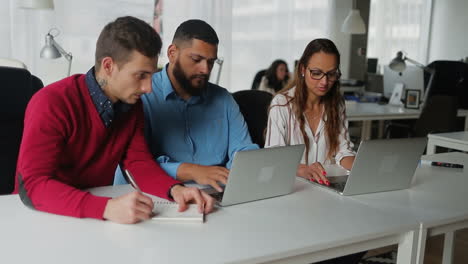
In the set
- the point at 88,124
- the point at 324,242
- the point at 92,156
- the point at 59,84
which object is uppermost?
the point at 59,84

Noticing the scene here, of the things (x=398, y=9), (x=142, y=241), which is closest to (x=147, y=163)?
(x=142, y=241)

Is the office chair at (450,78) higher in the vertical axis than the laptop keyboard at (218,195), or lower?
higher

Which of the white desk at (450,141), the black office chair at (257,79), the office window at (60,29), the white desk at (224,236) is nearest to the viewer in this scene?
the white desk at (224,236)

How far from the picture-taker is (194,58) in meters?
1.83

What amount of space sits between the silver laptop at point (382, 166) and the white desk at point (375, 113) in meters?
2.52

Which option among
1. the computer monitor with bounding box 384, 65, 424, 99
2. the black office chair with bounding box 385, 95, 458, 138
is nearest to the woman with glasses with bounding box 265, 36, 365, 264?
the black office chair with bounding box 385, 95, 458, 138

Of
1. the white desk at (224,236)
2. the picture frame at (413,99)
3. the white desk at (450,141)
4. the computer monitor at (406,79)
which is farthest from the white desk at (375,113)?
the white desk at (224,236)

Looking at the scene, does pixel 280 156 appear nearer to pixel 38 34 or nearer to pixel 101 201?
pixel 101 201

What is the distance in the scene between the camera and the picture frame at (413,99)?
15.6 ft

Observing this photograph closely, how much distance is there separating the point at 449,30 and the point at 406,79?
3694 millimetres

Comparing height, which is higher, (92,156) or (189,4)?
(189,4)

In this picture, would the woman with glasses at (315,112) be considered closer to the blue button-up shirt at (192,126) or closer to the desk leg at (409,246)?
the blue button-up shirt at (192,126)

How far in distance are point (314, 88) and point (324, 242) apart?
3.27 ft

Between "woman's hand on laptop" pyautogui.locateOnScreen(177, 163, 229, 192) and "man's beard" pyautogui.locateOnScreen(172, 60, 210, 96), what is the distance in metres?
0.33
